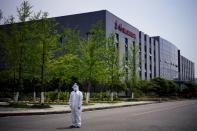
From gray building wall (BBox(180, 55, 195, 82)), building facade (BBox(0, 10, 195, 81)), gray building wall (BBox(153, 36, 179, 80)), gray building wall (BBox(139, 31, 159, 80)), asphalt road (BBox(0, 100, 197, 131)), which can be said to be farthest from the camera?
gray building wall (BBox(180, 55, 195, 82))

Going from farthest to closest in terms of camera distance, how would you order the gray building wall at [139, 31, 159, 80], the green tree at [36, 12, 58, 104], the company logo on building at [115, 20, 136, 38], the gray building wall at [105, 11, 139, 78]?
the gray building wall at [139, 31, 159, 80] → the company logo on building at [115, 20, 136, 38] → the gray building wall at [105, 11, 139, 78] → the green tree at [36, 12, 58, 104]

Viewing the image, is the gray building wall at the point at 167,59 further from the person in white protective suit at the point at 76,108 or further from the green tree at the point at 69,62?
the person in white protective suit at the point at 76,108

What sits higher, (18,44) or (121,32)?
(121,32)

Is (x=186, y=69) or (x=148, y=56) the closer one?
(x=148, y=56)

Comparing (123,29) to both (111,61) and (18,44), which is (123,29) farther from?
(18,44)

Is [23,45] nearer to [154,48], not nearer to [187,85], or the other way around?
[187,85]

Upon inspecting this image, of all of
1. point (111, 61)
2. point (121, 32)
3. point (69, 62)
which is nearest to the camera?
point (69, 62)

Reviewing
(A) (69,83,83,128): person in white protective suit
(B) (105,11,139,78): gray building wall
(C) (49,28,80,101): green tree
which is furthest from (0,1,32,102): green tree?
(B) (105,11,139,78): gray building wall

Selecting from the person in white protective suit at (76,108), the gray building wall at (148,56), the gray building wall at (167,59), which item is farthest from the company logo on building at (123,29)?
the person in white protective suit at (76,108)

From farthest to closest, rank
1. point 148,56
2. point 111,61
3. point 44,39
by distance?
point 148,56 < point 111,61 < point 44,39

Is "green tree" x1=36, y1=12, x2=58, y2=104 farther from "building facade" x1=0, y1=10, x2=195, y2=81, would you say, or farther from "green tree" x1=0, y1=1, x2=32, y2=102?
"building facade" x1=0, y1=10, x2=195, y2=81

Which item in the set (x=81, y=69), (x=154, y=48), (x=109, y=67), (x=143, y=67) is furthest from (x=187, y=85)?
(x=81, y=69)

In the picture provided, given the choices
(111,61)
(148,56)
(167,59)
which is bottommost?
(111,61)

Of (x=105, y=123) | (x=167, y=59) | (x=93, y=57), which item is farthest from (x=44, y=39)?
(x=167, y=59)
